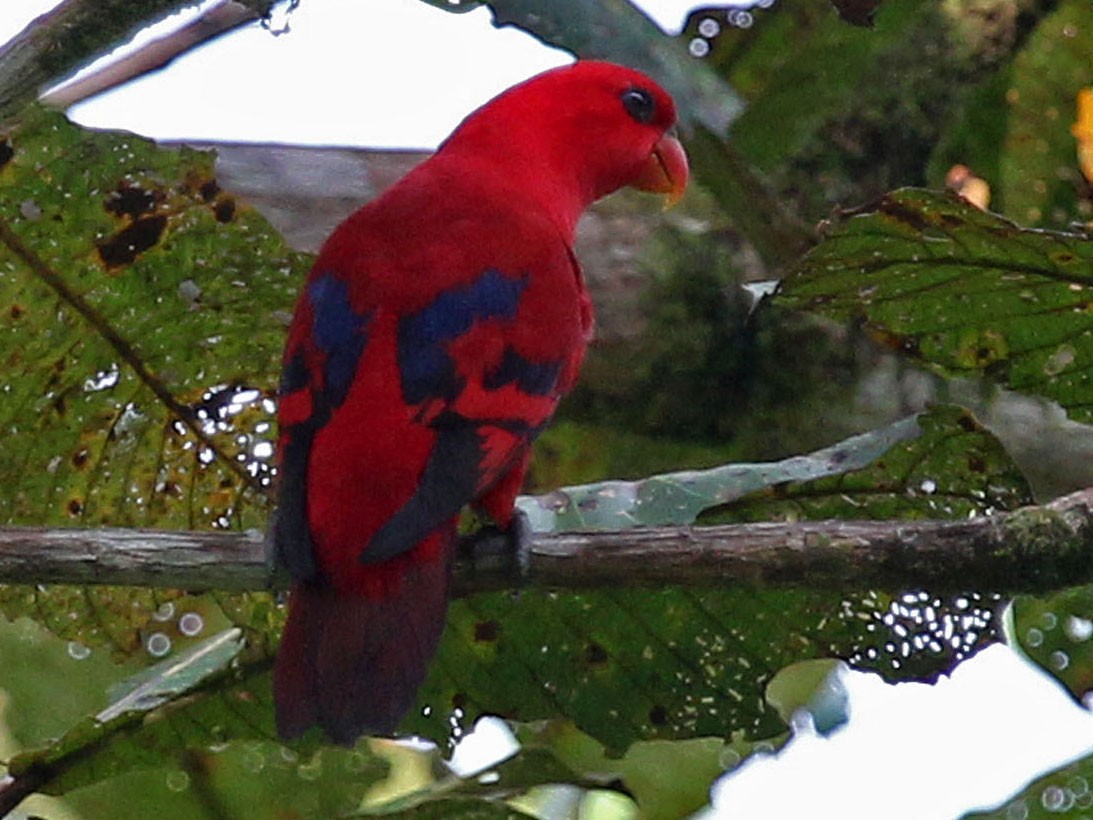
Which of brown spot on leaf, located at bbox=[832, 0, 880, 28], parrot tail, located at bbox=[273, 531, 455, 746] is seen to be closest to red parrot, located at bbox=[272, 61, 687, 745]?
parrot tail, located at bbox=[273, 531, 455, 746]

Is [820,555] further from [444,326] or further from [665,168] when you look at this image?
[665,168]

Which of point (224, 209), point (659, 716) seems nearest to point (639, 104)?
point (224, 209)

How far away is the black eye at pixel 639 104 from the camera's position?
3570 mm

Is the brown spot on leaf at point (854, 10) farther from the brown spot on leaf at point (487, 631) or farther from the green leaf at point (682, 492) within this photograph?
the brown spot on leaf at point (487, 631)

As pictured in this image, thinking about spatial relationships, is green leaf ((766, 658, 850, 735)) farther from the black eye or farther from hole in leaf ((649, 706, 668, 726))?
the black eye

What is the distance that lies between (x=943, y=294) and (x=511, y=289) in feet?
2.07

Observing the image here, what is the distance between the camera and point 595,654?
3.03 m

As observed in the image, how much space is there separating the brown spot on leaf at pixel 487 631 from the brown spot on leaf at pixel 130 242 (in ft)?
2.52

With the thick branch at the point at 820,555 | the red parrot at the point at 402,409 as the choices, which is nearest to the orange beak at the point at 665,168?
the red parrot at the point at 402,409

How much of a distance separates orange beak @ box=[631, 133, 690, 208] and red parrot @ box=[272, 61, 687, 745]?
0.47m

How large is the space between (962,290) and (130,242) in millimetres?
1247

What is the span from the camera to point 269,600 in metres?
3.03

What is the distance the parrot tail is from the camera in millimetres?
2395

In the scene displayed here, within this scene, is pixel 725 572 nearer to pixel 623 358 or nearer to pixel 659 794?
pixel 659 794
